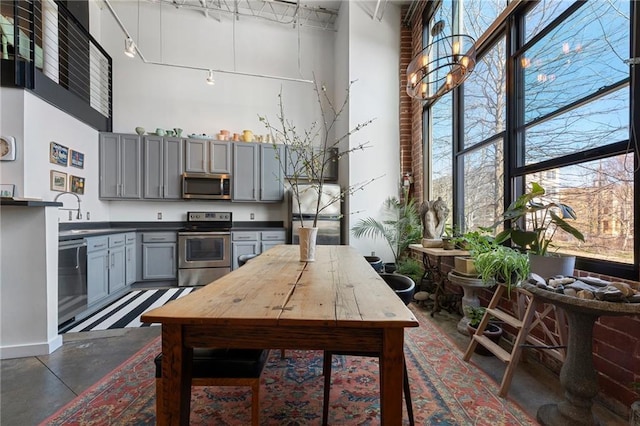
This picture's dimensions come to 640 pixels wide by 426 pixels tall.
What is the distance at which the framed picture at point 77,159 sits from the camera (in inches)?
138

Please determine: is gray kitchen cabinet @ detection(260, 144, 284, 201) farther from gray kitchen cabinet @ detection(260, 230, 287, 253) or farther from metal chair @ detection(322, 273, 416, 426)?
metal chair @ detection(322, 273, 416, 426)

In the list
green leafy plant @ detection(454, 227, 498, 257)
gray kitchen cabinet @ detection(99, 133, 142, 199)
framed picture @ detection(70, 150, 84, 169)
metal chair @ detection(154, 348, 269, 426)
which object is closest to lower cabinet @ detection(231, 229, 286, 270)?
gray kitchen cabinet @ detection(99, 133, 142, 199)

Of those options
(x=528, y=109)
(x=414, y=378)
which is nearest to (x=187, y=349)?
(x=414, y=378)

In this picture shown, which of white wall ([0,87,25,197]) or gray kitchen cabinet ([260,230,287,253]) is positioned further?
gray kitchen cabinet ([260,230,287,253])

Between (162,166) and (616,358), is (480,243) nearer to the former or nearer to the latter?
(616,358)

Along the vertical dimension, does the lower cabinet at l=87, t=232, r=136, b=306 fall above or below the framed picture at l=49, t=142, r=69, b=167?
below

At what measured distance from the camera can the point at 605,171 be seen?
5.63 ft

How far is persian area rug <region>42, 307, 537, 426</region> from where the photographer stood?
1444mm

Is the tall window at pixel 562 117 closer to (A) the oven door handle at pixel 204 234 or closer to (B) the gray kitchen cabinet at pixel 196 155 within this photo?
(A) the oven door handle at pixel 204 234

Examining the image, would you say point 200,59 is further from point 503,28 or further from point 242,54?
point 503,28

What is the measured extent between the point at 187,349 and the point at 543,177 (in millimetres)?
2715

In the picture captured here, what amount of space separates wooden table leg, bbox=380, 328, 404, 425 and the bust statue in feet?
8.48

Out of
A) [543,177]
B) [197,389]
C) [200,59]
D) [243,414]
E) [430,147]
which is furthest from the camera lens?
[200,59]

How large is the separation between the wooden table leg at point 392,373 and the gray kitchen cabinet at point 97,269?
3488 millimetres
